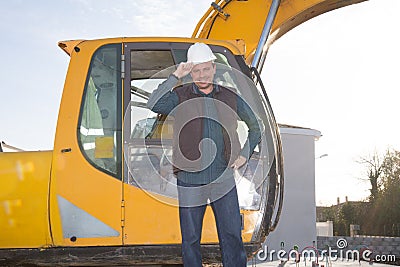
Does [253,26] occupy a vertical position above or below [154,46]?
above

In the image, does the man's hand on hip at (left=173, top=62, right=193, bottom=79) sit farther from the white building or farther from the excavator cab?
the white building

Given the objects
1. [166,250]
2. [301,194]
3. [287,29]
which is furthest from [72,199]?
[301,194]

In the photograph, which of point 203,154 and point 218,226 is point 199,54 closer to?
point 203,154

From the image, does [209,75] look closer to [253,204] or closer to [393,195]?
[253,204]

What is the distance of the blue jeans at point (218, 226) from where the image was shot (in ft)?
13.3

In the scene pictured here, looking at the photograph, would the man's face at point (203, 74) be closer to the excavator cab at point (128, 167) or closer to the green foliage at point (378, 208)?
the excavator cab at point (128, 167)

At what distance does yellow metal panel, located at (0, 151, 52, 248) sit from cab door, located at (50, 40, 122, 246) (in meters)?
0.07

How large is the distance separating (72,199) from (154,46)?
1.28m

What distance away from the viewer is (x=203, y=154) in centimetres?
410

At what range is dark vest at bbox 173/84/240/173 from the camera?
13.5ft

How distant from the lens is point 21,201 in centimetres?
457

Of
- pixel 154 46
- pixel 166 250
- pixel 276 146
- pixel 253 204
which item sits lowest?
pixel 166 250

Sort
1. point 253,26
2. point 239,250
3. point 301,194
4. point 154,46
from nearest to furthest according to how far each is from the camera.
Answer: point 239,250 → point 154,46 → point 253,26 → point 301,194

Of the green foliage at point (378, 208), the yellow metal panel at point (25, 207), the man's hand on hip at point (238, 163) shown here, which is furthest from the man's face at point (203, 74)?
the green foliage at point (378, 208)
